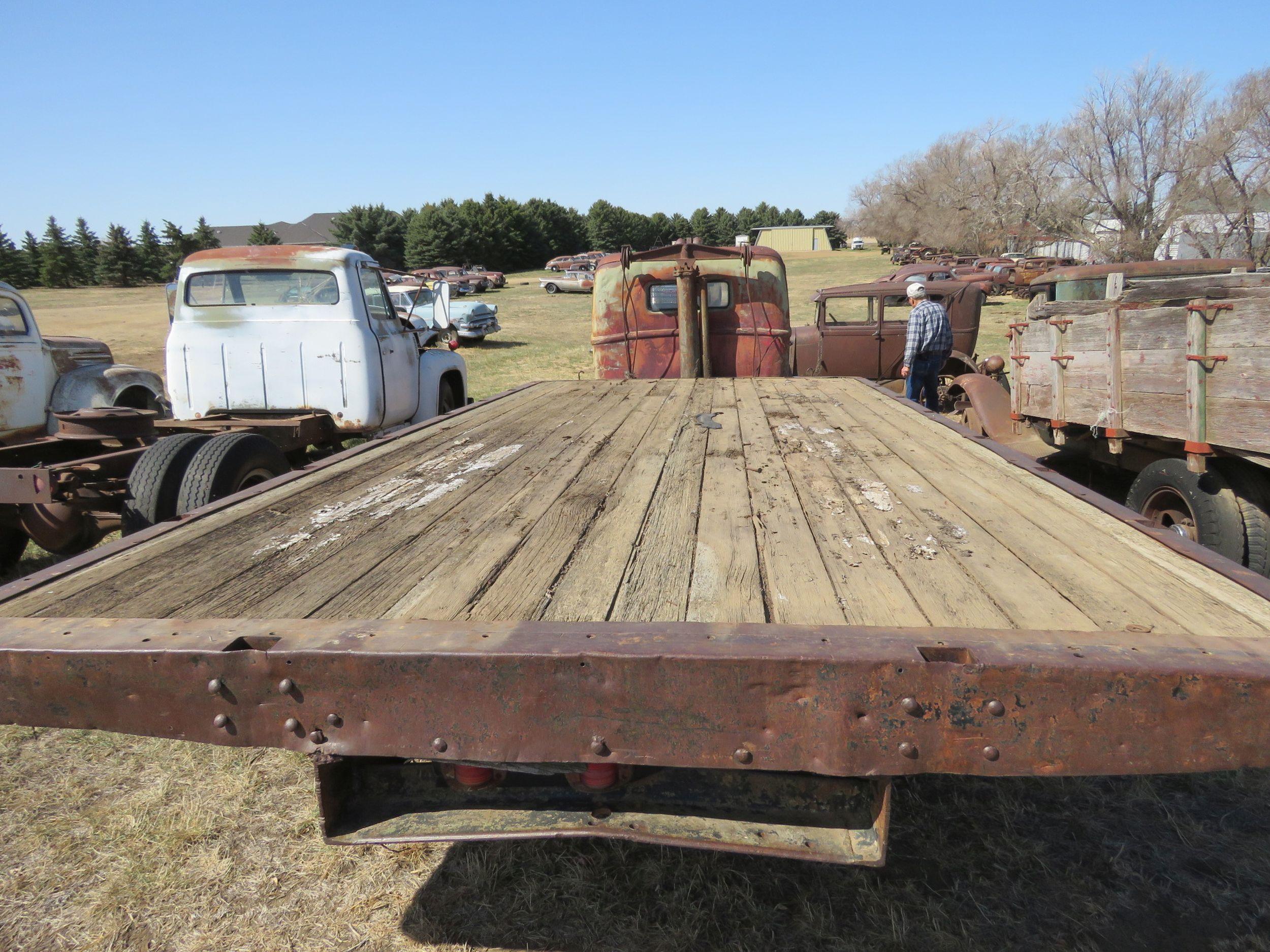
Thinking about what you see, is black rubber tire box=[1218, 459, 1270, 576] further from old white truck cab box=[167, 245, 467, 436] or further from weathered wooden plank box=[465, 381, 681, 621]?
old white truck cab box=[167, 245, 467, 436]

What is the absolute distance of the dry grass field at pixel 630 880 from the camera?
7.22ft

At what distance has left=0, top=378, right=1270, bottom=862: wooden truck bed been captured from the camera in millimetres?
1383

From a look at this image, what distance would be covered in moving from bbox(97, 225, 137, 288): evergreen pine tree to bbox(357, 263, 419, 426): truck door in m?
49.8

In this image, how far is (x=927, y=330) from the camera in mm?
7570

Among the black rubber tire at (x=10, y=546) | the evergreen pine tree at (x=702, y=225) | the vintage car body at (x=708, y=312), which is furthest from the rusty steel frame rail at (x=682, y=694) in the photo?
the evergreen pine tree at (x=702, y=225)

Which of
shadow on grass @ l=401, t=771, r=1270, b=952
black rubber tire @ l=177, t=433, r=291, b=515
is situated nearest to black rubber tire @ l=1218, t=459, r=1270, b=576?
shadow on grass @ l=401, t=771, r=1270, b=952

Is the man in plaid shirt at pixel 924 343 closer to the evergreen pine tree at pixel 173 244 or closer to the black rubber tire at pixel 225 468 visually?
the black rubber tire at pixel 225 468

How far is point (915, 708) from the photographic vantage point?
1388mm

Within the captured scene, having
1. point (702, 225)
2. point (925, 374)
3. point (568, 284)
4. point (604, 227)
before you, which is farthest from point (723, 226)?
point (925, 374)

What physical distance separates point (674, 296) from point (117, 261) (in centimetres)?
5116

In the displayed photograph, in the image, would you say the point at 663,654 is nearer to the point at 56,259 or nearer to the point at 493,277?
the point at 493,277

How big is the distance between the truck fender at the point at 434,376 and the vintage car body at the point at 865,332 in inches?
202

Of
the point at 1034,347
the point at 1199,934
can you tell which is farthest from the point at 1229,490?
the point at 1199,934

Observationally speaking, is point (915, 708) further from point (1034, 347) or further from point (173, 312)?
point (173, 312)
